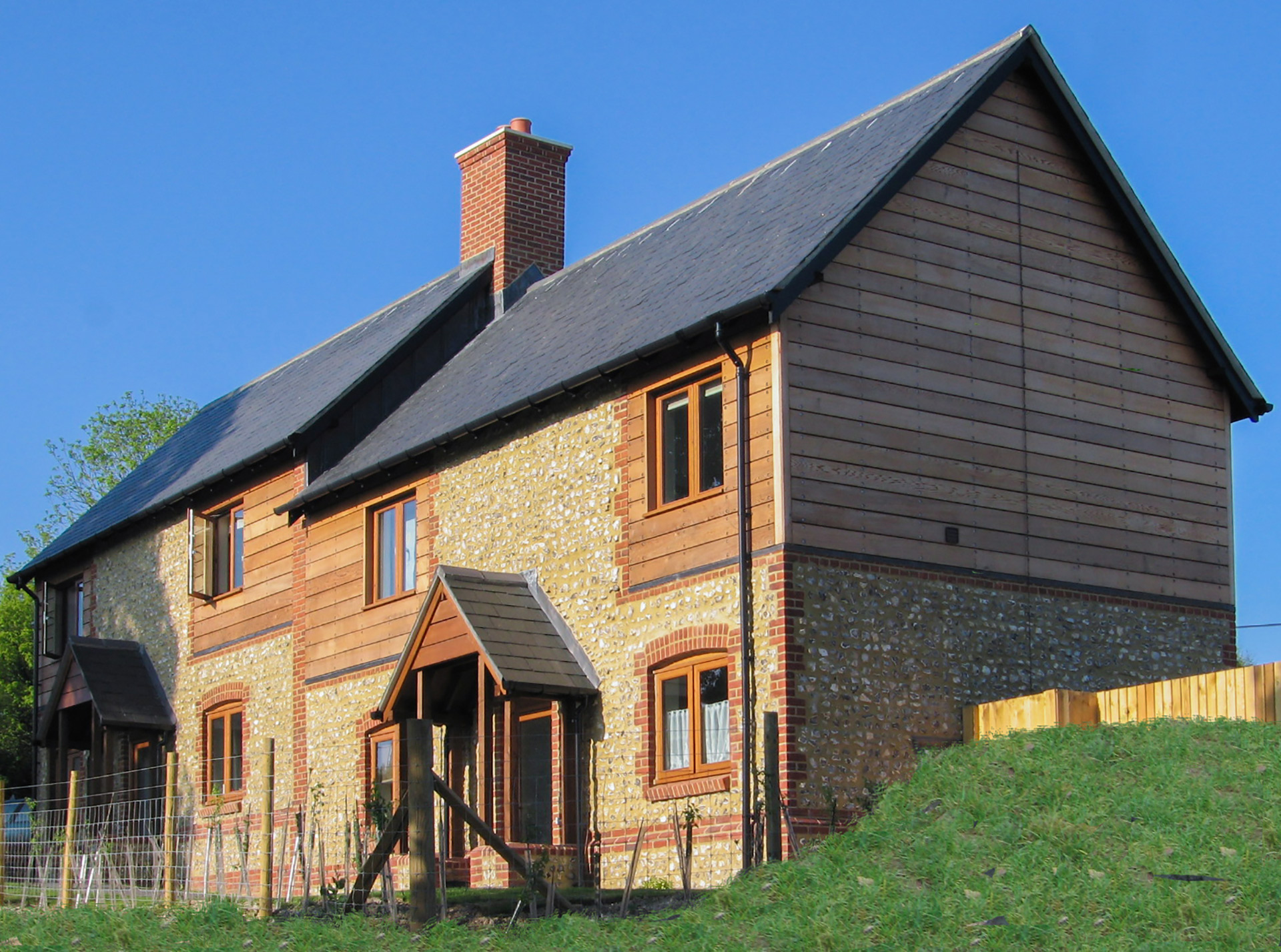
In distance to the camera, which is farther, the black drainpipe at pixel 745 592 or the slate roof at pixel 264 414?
the slate roof at pixel 264 414

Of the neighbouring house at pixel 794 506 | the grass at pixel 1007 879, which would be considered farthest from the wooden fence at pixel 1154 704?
the neighbouring house at pixel 794 506

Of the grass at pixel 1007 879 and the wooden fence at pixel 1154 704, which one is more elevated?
the wooden fence at pixel 1154 704

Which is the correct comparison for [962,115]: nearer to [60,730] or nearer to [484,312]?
[484,312]

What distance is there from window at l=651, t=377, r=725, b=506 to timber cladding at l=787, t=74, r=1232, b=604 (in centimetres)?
124

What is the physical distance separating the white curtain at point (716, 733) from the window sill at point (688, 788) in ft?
0.76

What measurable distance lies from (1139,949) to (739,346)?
8.43m

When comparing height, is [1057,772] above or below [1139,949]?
above

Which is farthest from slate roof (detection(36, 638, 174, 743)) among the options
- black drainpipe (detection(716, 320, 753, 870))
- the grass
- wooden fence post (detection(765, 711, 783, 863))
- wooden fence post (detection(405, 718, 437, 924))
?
wooden fence post (detection(765, 711, 783, 863))

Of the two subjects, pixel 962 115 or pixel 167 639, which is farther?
Result: pixel 167 639

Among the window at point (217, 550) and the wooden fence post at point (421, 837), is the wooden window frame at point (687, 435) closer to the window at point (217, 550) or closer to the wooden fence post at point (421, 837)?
the wooden fence post at point (421, 837)

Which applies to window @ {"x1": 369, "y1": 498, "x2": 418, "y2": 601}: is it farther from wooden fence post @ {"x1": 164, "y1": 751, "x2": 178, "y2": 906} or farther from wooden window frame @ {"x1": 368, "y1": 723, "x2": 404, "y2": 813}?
wooden fence post @ {"x1": 164, "y1": 751, "x2": 178, "y2": 906}

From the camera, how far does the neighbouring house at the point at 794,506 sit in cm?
1677

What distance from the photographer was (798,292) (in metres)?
16.9

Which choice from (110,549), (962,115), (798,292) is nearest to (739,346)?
(798,292)
